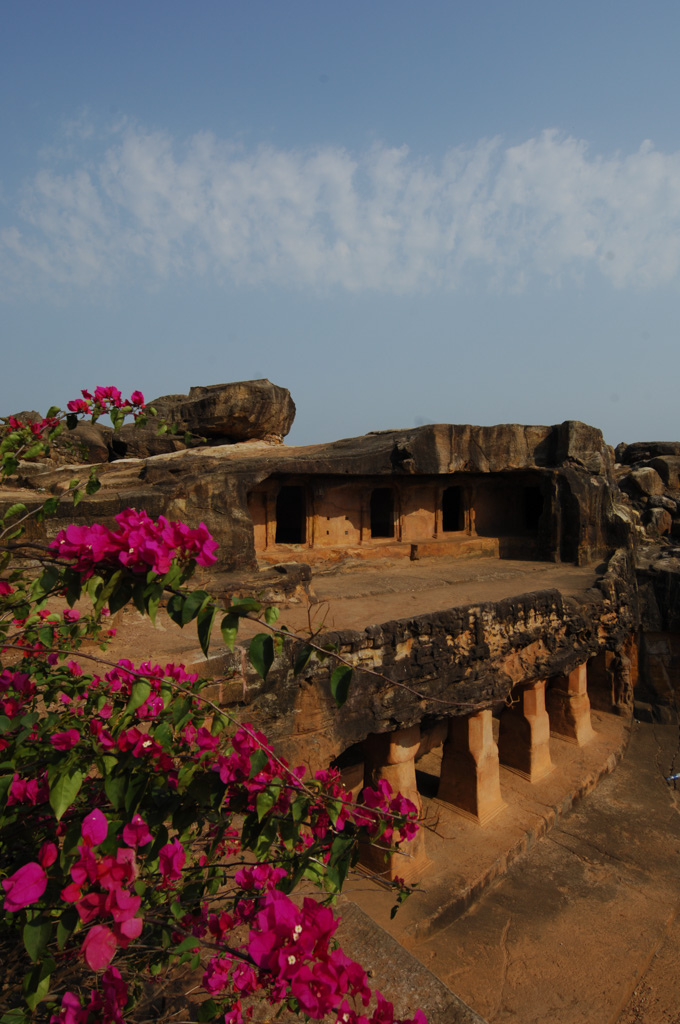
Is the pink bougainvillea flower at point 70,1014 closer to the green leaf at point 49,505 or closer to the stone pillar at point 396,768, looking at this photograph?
the green leaf at point 49,505

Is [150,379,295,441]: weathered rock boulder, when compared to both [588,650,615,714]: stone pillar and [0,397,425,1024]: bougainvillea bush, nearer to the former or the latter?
[588,650,615,714]: stone pillar

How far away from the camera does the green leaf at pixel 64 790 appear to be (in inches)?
53.9

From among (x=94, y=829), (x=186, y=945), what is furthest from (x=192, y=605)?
(x=186, y=945)

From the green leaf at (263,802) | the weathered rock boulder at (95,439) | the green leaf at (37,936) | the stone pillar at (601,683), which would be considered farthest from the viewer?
the weathered rock boulder at (95,439)

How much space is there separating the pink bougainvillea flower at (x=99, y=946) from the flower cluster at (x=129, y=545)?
853 millimetres

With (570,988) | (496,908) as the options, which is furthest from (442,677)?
(570,988)

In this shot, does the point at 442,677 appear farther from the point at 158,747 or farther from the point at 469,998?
the point at 158,747

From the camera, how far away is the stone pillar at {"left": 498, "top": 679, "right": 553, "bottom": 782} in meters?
9.59

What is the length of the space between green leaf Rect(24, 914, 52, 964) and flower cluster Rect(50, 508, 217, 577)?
82 centimetres

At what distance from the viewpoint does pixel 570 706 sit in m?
10.8

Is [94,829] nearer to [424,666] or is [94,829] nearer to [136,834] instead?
[136,834]

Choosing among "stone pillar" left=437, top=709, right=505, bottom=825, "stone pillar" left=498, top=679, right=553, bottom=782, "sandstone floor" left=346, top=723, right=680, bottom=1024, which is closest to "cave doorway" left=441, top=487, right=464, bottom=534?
"stone pillar" left=498, top=679, right=553, bottom=782

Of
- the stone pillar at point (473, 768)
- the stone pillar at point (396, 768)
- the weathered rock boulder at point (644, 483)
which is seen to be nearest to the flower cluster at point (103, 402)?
the stone pillar at point (396, 768)

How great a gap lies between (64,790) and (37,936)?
0.31 m
